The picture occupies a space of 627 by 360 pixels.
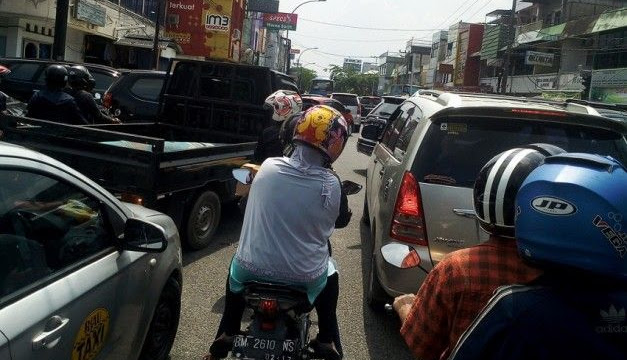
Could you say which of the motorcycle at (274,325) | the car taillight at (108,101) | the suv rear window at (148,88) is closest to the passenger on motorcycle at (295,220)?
the motorcycle at (274,325)

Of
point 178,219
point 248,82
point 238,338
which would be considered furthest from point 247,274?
point 248,82

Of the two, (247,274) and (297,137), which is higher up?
(297,137)

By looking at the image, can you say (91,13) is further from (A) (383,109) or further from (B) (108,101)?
(B) (108,101)

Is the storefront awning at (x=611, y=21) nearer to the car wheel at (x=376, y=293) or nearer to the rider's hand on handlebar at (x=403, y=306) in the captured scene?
the car wheel at (x=376, y=293)

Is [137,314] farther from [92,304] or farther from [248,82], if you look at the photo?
[248,82]

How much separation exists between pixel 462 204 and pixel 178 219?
9.95 feet

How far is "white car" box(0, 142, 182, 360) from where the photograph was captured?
2170 millimetres

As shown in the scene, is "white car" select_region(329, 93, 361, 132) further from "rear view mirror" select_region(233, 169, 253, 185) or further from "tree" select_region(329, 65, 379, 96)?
"tree" select_region(329, 65, 379, 96)

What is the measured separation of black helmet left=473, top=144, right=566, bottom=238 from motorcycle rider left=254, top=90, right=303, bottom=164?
3674 mm

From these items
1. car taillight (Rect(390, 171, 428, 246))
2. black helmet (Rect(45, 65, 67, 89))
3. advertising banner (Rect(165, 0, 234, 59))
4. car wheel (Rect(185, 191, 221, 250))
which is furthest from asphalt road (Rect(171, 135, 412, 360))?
advertising banner (Rect(165, 0, 234, 59))

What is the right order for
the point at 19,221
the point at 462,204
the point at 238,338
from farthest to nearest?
1. the point at 462,204
2. the point at 238,338
3. the point at 19,221

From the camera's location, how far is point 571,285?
56.1 inches

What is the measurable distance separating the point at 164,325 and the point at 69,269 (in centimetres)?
125

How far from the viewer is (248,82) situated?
8.27m
